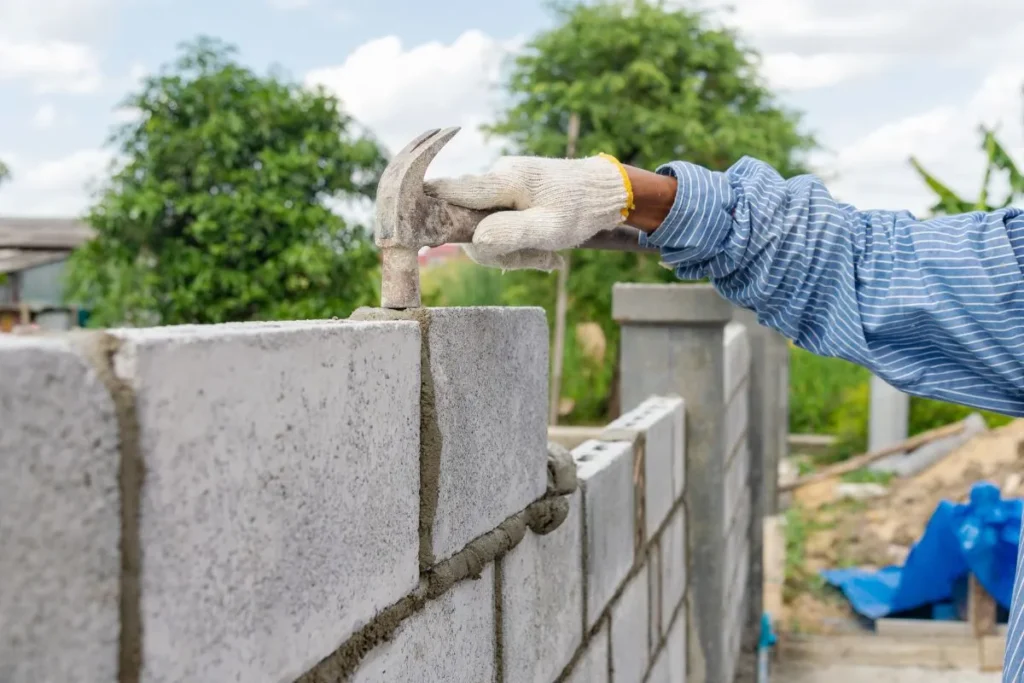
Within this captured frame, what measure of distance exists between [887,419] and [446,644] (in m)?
12.0

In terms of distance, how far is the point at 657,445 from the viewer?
10.4ft

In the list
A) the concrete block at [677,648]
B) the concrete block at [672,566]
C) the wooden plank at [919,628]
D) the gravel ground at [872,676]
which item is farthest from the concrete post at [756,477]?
the concrete block at [672,566]

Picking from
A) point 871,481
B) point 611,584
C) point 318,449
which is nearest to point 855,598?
point 871,481

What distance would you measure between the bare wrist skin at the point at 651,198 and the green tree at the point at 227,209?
26.1ft

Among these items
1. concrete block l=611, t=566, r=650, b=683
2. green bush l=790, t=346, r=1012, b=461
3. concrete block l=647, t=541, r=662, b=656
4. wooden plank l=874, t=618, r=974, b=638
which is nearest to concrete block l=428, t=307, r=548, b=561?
concrete block l=611, t=566, r=650, b=683

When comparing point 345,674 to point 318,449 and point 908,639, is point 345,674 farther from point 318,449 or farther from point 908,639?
point 908,639

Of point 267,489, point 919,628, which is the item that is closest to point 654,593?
point 267,489

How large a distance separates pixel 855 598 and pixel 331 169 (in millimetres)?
6378

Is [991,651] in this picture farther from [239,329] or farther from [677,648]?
[239,329]

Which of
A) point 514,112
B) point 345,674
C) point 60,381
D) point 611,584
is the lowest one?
point 611,584

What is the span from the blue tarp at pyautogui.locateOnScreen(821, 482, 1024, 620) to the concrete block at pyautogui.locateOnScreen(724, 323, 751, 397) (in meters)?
1.54

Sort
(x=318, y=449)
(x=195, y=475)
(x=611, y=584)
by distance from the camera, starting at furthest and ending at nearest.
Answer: (x=611, y=584) < (x=318, y=449) < (x=195, y=475)

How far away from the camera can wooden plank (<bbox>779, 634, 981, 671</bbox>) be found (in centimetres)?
599

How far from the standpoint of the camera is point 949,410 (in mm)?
12875
